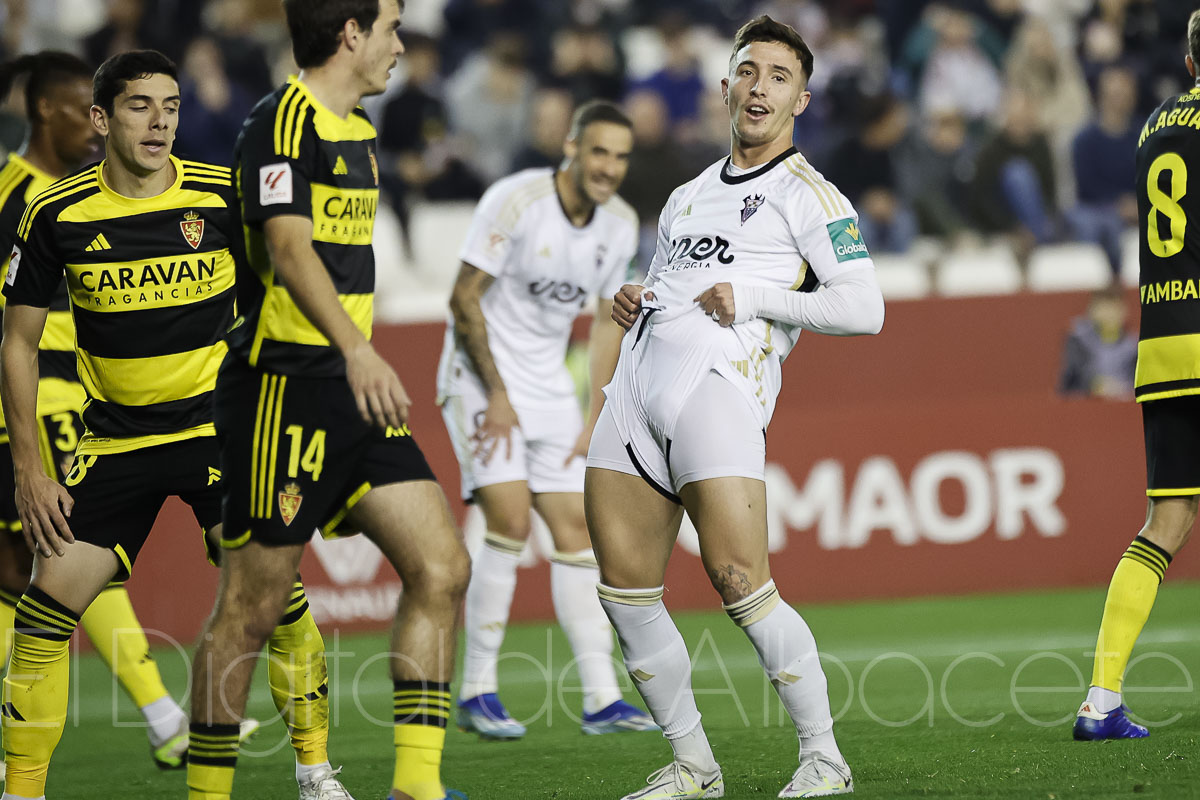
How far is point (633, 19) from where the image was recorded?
1435 cm

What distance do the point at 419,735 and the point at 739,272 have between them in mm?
1649

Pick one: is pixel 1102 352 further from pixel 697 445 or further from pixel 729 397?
pixel 697 445

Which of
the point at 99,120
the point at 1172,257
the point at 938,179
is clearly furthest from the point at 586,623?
the point at 938,179

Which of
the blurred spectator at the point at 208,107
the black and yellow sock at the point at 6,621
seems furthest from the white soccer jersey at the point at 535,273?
the blurred spectator at the point at 208,107

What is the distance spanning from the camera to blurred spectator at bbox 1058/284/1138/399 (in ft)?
35.5

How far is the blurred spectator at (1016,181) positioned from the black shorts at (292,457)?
973 cm

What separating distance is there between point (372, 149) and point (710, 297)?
105 centimetres

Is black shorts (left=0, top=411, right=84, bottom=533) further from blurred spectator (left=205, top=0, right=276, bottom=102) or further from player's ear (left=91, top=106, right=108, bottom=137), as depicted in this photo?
blurred spectator (left=205, top=0, right=276, bottom=102)

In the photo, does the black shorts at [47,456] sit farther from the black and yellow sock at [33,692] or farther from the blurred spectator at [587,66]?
the blurred spectator at [587,66]

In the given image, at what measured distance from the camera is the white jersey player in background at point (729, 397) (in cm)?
428

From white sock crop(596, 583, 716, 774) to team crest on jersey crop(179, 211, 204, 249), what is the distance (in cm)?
175

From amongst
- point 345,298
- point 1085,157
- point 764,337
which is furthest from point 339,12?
point 1085,157

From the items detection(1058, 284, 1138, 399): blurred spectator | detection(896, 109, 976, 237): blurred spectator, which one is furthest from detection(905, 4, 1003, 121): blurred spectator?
detection(1058, 284, 1138, 399): blurred spectator

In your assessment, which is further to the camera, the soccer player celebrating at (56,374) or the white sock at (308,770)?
the soccer player celebrating at (56,374)
